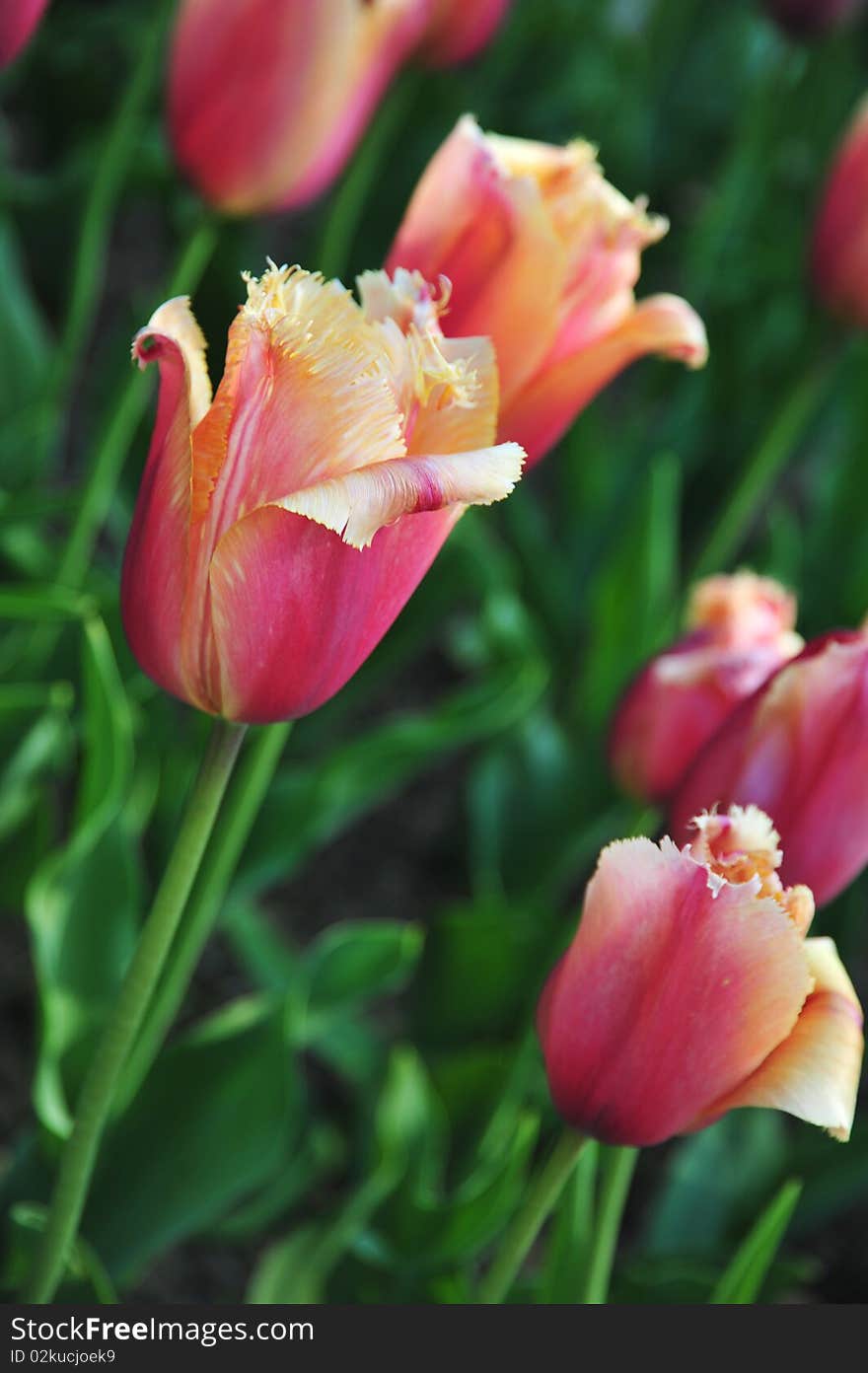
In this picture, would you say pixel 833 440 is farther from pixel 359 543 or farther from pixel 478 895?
pixel 359 543

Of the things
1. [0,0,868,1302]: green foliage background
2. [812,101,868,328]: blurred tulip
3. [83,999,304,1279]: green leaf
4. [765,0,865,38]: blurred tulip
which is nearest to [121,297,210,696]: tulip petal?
[0,0,868,1302]: green foliage background

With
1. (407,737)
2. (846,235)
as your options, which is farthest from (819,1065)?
(846,235)

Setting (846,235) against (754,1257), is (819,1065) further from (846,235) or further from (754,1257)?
(846,235)

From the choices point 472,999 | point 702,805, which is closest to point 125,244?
point 472,999

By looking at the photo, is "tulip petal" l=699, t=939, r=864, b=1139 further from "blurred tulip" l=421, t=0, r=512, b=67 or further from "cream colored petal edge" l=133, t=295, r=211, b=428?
"blurred tulip" l=421, t=0, r=512, b=67

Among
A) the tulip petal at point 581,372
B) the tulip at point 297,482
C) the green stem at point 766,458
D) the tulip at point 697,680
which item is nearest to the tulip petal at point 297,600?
the tulip at point 297,482

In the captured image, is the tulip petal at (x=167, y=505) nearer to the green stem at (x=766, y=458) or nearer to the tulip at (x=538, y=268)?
the tulip at (x=538, y=268)
